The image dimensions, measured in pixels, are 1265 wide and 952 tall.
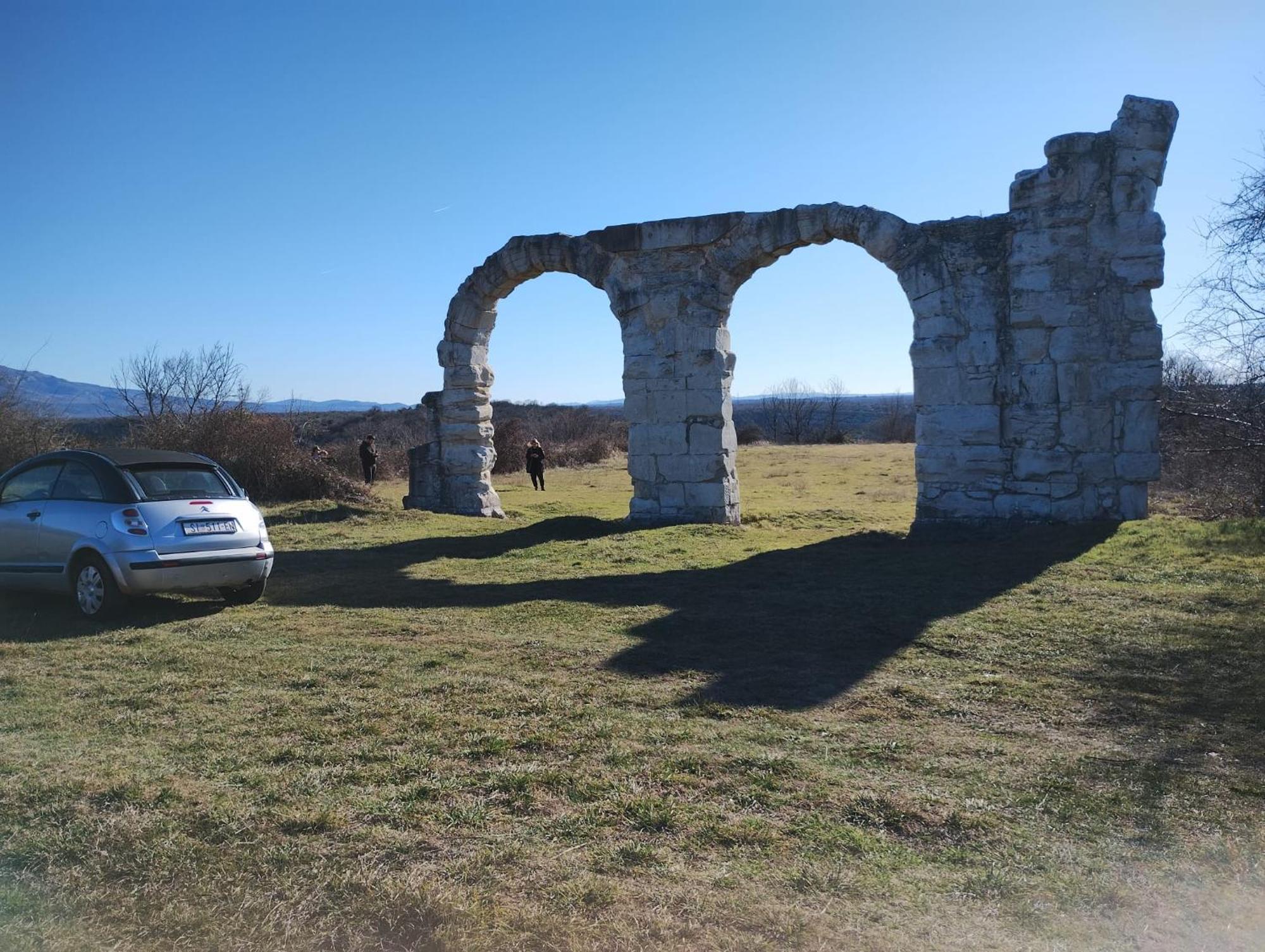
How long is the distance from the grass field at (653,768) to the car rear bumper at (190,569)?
35 centimetres

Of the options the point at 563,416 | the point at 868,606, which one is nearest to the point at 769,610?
the point at 868,606

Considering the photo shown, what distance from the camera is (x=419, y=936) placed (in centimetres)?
300

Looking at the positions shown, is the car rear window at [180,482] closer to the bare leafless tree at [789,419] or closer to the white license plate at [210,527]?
the white license plate at [210,527]

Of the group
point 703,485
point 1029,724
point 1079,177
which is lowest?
point 1029,724

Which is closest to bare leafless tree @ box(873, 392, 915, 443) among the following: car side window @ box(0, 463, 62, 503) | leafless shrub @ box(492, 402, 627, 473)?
leafless shrub @ box(492, 402, 627, 473)

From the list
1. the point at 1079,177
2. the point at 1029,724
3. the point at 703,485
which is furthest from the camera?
the point at 703,485

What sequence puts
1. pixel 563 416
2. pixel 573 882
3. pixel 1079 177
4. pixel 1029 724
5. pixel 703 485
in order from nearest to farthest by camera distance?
pixel 573 882, pixel 1029 724, pixel 1079 177, pixel 703 485, pixel 563 416

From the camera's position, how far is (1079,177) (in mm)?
11383

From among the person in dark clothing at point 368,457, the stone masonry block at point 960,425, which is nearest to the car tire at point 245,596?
the stone masonry block at point 960,425

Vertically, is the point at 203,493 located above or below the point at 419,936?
above

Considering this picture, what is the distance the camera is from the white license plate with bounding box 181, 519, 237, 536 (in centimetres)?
820

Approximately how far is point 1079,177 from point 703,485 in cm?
623

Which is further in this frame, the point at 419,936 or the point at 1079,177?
the point at 1079,177

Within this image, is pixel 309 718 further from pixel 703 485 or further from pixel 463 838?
pixel 703 485
